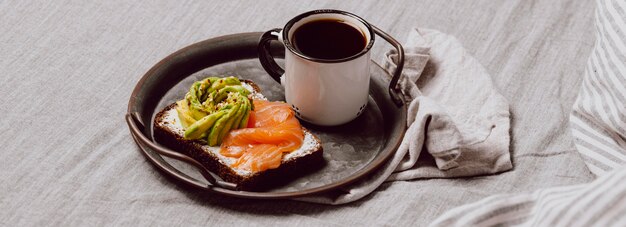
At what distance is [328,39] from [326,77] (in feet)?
0.22

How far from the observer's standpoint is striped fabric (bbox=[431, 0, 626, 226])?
0.76m

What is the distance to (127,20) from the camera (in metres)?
1.27

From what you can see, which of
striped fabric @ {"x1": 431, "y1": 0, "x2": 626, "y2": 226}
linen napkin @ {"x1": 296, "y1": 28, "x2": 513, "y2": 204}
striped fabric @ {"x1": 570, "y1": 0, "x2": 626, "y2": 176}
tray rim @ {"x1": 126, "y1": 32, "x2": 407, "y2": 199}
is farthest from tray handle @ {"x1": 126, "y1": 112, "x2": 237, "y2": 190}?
striped fabric @ {"x1": 570, "y1": 0, "x2": 626, "y2": 176}

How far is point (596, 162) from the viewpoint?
3.26 ft

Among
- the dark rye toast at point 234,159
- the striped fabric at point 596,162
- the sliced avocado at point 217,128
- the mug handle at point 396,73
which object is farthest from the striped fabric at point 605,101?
the sliced avocado at point 217,128

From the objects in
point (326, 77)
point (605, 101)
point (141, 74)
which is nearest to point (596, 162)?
point (605, 101)

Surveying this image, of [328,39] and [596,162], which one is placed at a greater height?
[328,39]

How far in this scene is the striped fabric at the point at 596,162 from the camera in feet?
2.50

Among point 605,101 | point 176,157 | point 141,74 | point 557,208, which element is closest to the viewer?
point 557,208

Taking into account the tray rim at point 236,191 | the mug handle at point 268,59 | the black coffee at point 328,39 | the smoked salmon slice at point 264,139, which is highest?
the black coffee at point 328,39

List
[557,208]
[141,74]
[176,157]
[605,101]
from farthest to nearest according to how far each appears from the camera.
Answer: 1. [141,74]
2. [605,101]
3. [176,157]
4. [557,208]

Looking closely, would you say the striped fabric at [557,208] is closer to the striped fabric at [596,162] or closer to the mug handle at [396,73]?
the striped fabric at [596,162]

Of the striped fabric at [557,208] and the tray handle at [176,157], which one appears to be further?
the tray handle at [176,157]

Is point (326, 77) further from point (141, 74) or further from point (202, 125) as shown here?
point (141, 74)
